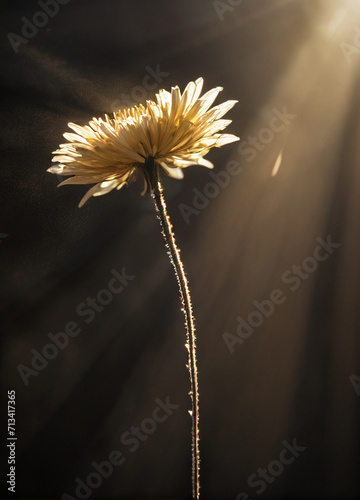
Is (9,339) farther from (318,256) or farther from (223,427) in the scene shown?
(318,256)

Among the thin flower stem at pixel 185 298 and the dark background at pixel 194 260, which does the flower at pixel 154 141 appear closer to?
the thin flower stem at pixel 185 298

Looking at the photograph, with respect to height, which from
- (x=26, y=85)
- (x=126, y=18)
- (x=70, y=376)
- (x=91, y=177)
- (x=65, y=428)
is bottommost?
(x=65, y=428)

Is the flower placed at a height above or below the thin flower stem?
above

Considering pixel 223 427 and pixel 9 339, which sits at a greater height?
pixel 9 339

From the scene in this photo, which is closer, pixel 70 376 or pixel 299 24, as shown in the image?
pixel 70 376

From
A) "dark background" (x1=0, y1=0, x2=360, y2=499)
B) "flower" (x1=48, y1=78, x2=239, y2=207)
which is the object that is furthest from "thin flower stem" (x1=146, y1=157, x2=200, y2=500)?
"dark background" (x1=0, y1=0, x2=360, y2=499)

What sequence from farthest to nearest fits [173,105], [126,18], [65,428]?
[126,18] → [65,428] → [173,105]

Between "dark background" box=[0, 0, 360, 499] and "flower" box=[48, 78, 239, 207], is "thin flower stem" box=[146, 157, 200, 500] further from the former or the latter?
"dark background" box=[0, 0, 360, 499]

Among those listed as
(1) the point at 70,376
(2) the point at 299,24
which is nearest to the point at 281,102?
(2) the point at 299,24

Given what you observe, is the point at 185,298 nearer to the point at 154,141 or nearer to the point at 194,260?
the point at 154,141
